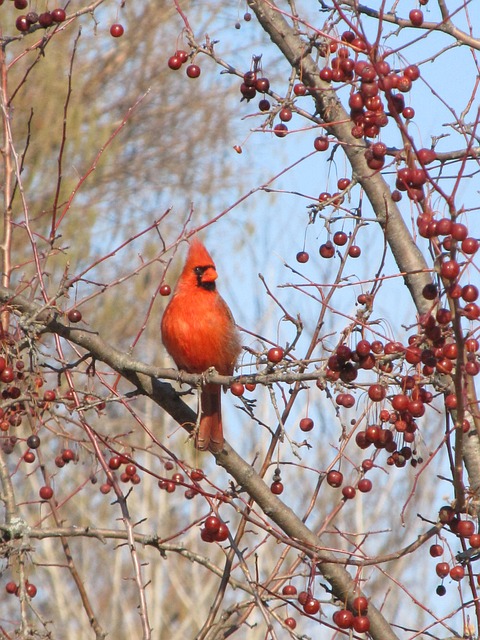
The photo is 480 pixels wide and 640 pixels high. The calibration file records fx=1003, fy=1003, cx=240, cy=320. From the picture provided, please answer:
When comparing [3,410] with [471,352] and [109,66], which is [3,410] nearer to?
[471,352]

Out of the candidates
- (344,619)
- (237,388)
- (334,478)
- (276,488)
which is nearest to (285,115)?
(237,388)

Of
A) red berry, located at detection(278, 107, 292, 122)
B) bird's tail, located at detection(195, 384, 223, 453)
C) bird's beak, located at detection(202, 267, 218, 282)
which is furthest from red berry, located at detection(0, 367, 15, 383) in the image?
bird's beak, located at detection(202, 267, 218, 282)

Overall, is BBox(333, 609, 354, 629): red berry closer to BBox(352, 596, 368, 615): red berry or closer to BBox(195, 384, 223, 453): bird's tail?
BBox(352, 596, 368, 615): red berry

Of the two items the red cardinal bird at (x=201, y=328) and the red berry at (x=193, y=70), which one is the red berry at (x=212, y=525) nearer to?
the red cardinal bird at (x=201, y=328)

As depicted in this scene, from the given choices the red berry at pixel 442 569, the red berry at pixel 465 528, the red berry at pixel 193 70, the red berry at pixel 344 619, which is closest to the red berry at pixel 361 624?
the red berry at pixel 344 619

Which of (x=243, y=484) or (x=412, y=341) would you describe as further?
(x=243, y=484)

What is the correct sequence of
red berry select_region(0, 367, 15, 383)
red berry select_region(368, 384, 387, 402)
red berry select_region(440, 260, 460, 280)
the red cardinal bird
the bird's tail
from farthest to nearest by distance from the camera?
the red cardinal bird
the bird's tail
red berry select_region(0, 367, 15, 383)
red berry select_region(368, 384, 387, 402)
red berry select_region(440, 260, 460, 280)

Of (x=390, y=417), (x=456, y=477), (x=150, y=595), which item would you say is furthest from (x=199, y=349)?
(x=150, y=595)

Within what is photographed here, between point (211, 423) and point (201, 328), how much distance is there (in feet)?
1.70

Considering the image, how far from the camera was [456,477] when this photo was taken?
1976 mm

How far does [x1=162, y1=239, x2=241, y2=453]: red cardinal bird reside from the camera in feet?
12.7

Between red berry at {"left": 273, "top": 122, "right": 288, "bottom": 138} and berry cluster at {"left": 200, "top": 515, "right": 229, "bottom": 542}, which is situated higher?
red berry at {"left": 273, "top": 122, "right": 288, "bottom": 138}

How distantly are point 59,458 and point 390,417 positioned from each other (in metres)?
1.31

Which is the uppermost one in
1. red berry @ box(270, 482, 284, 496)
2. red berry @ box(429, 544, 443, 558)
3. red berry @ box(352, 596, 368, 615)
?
red berry @ box(270, 482, 284, 496)
